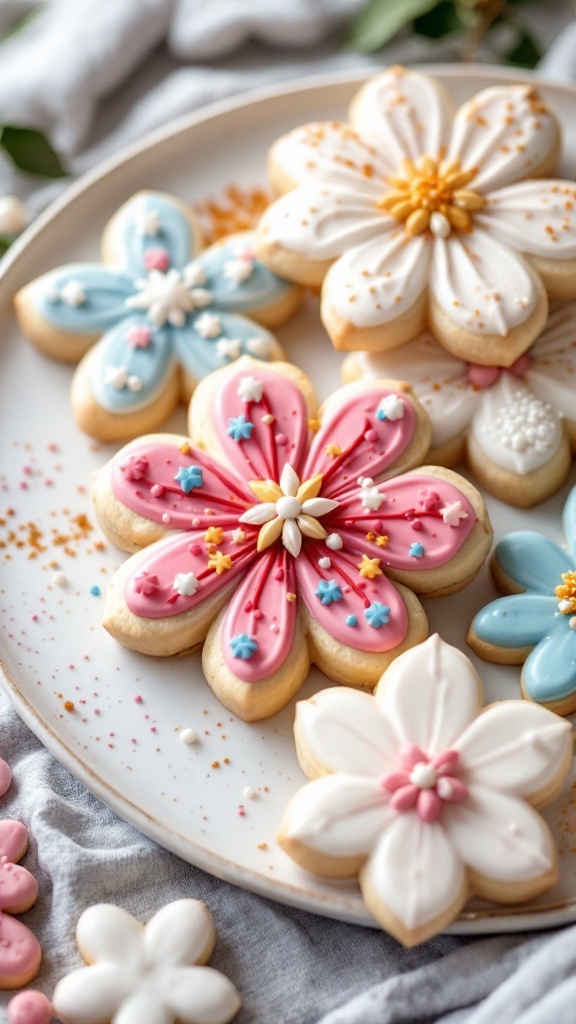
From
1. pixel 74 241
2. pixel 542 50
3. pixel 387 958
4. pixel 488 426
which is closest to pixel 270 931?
pixel 387 958

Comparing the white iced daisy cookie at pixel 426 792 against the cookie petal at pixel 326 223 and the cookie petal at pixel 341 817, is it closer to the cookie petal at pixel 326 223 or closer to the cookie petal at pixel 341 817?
the cookie petal at pixel 341 817

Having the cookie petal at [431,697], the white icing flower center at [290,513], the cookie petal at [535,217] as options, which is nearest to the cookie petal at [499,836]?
the cookie petal at [431,697]

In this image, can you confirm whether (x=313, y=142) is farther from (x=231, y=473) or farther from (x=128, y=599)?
(x=128, y=599)

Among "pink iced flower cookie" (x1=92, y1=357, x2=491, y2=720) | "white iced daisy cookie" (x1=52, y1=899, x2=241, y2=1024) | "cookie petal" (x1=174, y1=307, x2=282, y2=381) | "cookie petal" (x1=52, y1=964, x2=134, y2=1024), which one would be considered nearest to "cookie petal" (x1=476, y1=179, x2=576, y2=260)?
"pink iced flower cookie" (x1=92, y1=357, x2=491, y2=720)

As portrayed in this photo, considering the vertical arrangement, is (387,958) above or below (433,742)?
below

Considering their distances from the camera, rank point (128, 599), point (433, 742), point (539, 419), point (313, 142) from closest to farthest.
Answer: point (433, 742)
point (128, 599)
point (539, 419)
point (313, 142)

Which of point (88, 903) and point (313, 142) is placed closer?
point (88, 903)

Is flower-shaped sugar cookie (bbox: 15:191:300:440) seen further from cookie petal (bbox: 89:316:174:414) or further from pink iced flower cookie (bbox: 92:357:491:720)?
pink iced flower cookie (bbox: 92:357:491:720)

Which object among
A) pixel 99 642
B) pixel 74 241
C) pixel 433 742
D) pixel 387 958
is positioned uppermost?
pixel 74 241
